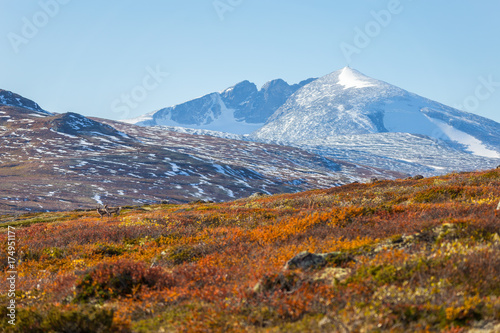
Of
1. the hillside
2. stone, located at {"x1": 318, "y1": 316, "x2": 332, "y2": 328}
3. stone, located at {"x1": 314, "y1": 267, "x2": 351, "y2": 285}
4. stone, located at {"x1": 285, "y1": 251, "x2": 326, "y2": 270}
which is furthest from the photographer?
stone, located at {"x1": 285, "y1": 251, "x2": 326, "y2": 270}

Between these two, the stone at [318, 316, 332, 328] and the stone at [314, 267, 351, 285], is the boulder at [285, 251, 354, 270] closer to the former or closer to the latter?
the stone at [314, 267, 351, 285]

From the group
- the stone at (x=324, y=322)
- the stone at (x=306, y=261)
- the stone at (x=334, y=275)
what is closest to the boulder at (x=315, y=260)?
the stone at (x=306, y=261)

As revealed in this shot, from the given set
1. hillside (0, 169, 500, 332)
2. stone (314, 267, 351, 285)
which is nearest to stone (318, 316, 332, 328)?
hillside (0, 169, 500, 332)

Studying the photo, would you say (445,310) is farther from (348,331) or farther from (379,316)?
(348,331)

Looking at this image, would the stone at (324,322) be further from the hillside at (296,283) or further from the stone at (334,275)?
the stone at (334,275)

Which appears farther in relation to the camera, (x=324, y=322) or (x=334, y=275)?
(x=334, y=275)

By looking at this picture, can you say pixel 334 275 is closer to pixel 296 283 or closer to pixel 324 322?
pixel 296 283

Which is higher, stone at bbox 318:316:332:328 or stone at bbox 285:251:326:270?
stone at bbox 285:251:326:270

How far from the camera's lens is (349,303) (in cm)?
673

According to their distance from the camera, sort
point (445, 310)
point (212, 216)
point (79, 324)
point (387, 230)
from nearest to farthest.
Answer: point (445, 310), point (79, 324), point (387, 230), point (212, 216)

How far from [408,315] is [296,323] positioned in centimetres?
174

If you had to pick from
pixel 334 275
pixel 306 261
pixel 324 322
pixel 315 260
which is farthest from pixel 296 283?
pixel 324 322

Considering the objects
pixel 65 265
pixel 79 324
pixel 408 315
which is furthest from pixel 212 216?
pixel 408 315

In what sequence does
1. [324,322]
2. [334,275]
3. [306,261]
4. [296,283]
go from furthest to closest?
[306,261] → [334,275] → [296,283] → [324,322]
